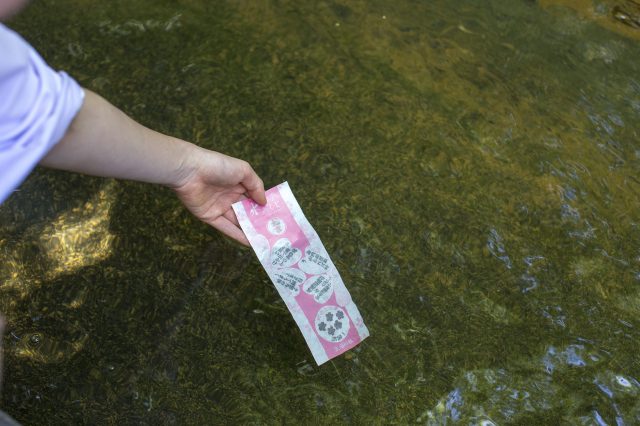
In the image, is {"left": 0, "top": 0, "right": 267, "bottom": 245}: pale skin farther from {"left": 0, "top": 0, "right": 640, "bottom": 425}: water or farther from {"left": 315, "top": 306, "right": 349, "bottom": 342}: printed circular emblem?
{"left": 315, "top": 306, "right": 349, "bottom": 342}: printed circular emblem

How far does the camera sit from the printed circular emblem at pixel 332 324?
1971 mm

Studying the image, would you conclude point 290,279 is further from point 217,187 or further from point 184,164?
point 184,164

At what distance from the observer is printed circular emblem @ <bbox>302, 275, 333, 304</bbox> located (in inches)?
79.4

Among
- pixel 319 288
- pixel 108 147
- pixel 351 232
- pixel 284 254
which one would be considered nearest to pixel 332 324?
pixel 319 288

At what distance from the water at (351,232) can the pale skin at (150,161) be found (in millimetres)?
269

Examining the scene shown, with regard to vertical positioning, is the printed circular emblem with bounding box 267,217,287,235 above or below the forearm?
below

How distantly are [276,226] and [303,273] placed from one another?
189mm

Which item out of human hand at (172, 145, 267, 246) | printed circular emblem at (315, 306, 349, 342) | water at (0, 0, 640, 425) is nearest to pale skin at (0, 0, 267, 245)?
human hand at (172, 145, 267, 246)

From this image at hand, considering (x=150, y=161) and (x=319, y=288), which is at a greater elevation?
(x=150, y=161)

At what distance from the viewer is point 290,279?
2.03 meters

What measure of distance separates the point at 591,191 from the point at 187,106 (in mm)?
1710

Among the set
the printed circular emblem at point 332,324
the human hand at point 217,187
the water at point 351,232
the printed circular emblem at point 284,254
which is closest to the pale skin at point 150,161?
the human hand at point 217,187

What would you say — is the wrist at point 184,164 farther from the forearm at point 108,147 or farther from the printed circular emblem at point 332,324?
the printed circular emblem at point 332,324

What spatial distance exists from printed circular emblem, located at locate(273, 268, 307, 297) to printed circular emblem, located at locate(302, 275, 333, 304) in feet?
0.08
